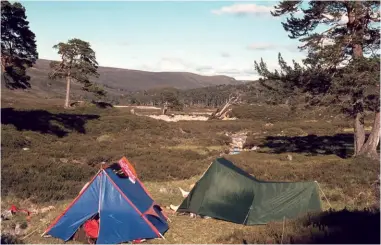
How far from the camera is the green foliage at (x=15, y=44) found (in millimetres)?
30484

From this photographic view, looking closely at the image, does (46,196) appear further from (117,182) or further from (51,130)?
(51,130)

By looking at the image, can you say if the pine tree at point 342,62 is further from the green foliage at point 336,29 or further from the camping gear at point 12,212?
the camping gear at point 12,212

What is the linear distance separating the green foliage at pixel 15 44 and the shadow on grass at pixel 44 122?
2.61 metres

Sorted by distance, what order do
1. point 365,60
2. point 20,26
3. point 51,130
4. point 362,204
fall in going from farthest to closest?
point 20,26 → point 51,130 → point 365,60 → point 362,204

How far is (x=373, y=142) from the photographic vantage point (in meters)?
19.5

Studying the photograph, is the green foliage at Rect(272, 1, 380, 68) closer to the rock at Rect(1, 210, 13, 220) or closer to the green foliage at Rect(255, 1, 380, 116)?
the green foliage at Rect(255, 1, 380, 116)

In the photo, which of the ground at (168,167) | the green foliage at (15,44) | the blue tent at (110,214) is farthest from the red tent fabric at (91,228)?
the green foliage at (15,44)

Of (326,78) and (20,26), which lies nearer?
(326,78)

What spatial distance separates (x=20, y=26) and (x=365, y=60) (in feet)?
85.1

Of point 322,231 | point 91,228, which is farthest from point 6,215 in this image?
point 322,231

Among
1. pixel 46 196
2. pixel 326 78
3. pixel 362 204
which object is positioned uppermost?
pixel 326 78

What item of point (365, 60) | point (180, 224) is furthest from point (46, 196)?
Answer: point (365, 60)

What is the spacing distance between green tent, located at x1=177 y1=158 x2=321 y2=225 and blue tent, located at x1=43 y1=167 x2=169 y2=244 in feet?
6.38

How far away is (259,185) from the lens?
11742mm
